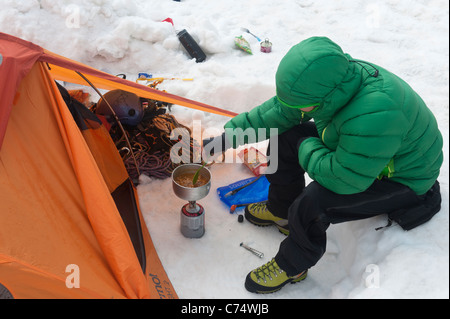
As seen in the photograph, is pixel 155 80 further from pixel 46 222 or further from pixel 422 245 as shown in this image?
pixel 422 245

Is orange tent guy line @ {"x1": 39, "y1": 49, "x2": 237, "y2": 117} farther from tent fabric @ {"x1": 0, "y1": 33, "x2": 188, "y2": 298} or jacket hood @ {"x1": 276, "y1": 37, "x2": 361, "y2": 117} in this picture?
jacket hood @ {"x1": 276, "y1": 37, "x2": 361, "y2": 117}

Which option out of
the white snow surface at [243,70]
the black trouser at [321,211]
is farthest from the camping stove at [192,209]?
the black trouser at [321,211]

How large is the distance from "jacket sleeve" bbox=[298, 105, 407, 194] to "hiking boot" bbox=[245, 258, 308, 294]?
1.73ft

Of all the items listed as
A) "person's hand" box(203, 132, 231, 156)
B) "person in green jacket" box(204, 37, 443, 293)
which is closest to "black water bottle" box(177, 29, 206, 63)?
"person's hand" box(203, 132, 231, 156)

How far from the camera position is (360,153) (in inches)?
54.0

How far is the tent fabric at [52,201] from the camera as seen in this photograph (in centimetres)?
141

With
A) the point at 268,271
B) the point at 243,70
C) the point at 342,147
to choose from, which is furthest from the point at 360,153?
the point at 243,70

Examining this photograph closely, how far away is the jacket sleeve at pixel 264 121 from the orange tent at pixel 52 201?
0.74 m

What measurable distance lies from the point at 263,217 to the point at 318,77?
3.43ft

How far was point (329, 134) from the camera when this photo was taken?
5.04 feet

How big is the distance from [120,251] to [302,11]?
13.1 feet

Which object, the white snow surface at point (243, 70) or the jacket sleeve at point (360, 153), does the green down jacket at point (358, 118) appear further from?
the white snow surface at point (243, 70)

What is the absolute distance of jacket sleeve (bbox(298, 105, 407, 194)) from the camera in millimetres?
1328
